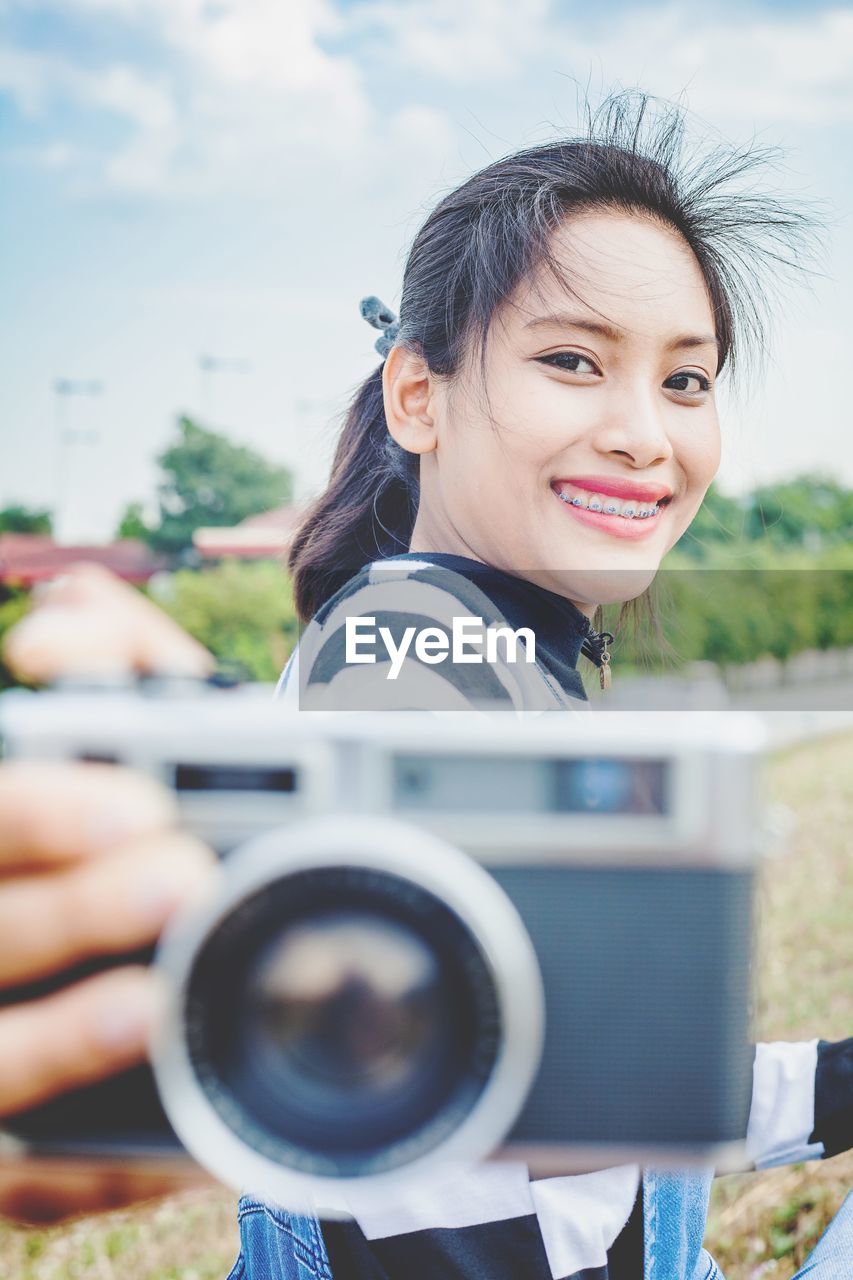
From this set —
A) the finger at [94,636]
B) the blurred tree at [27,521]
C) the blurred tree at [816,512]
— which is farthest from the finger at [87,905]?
the blurred tree at [816,512]

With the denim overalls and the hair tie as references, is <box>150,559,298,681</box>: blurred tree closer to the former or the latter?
the hair tie

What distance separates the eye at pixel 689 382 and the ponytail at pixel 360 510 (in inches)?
10.8

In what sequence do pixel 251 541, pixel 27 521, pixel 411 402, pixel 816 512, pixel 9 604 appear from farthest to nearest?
pixel 816 512 → pixel 27 521 → pixel 251 541 → pixel 9 604 → pixel 411 402

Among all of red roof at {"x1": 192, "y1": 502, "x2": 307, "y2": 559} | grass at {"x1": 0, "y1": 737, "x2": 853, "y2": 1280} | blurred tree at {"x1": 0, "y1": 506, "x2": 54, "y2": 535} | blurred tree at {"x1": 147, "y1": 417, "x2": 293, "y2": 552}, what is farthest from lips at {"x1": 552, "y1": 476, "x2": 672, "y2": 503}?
blurred tree at {"x1": 147, "y1": 417, "x2": 293, "y2": 552}

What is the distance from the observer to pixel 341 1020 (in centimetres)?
66

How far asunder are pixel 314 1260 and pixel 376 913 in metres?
0.40

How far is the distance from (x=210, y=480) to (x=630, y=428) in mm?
11716

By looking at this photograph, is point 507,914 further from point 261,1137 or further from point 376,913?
point 261,1137

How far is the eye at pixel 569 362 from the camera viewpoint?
0.94 metres

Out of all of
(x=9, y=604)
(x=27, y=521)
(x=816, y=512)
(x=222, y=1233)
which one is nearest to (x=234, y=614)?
(x=9, y=604)

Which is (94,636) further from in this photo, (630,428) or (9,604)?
(9,604)

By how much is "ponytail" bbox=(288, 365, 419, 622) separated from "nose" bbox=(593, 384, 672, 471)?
10.1 inches

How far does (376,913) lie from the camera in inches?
25.8

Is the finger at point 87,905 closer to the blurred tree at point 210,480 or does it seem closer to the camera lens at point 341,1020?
the camera lens at point 341,1020
